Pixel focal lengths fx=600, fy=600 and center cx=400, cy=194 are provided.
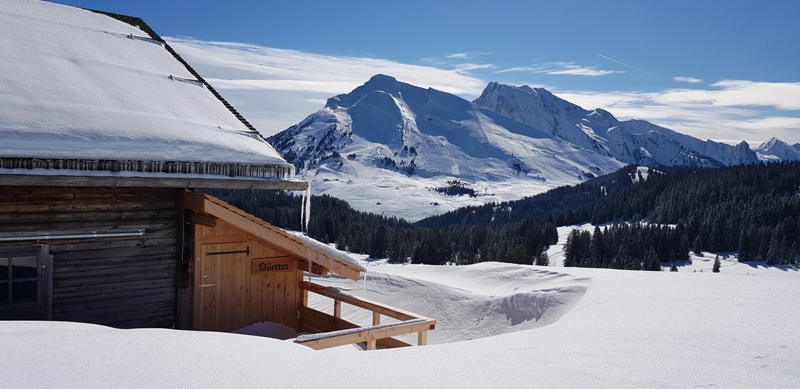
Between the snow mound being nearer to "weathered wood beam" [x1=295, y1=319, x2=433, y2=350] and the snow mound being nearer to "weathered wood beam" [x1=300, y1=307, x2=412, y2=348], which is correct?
"weathered wood beam" [x1=300, y1=307, x2=412, y2=348]

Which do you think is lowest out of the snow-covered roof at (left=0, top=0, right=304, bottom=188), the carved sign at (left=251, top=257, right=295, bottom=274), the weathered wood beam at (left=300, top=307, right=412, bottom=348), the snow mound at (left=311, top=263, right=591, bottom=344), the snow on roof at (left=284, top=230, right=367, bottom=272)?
the snow mound at (left=311, top=263, right=591, bottom=344)

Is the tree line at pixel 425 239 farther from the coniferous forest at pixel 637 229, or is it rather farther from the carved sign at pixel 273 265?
the carved sign at pixel 273 265

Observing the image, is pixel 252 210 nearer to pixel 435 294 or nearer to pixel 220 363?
pixel 435 294

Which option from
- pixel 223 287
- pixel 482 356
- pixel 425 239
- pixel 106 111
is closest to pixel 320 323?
pixel 223 287

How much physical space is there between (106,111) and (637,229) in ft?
304

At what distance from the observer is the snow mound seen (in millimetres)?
14555

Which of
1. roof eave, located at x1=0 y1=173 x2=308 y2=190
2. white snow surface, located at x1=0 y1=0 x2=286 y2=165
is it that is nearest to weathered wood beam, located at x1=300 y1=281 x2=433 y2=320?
roof eave, located at x1=0 y1=173 x2=308 y2=190

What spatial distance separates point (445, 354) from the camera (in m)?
6.34

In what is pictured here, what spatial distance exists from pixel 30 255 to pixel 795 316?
10.3 m

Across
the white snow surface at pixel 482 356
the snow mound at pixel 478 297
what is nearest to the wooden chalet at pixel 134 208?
the white snow surface at pixel 482 356

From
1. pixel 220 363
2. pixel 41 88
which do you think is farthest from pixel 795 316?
pixel 41 88

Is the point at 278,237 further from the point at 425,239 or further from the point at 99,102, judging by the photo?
the point at 425,239

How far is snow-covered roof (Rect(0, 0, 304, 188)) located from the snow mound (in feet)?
25.8

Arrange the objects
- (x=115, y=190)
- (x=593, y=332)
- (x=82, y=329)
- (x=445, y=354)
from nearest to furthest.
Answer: (x=82, y=329) < (x=445, y=354) < (x=593, y=332) < (x=115, y=190)
